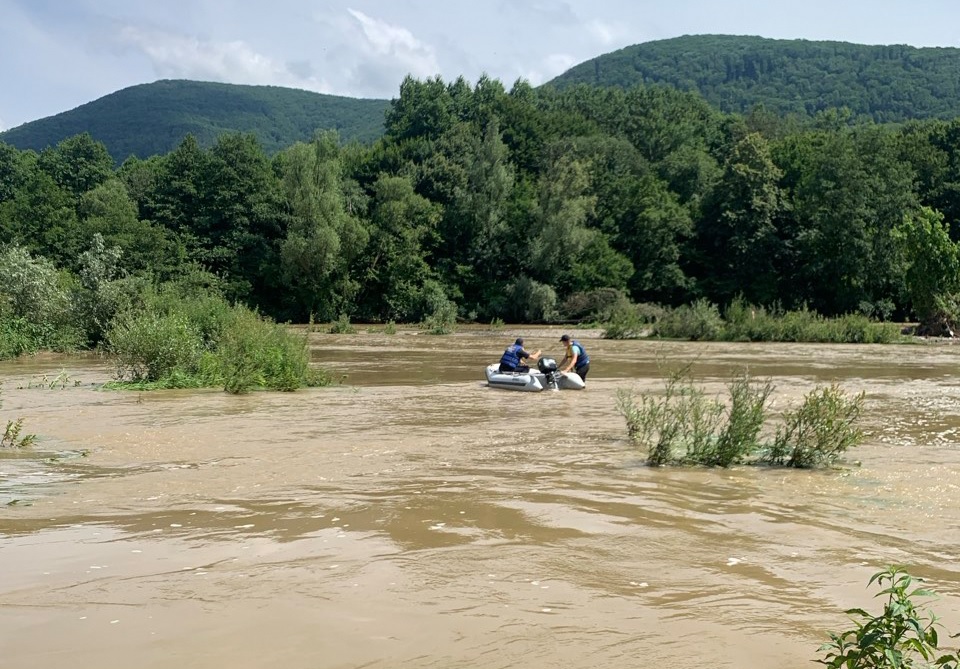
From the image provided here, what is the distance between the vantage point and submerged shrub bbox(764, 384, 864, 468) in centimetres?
1177

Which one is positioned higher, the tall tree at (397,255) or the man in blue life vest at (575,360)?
the tall tree at (397,255)

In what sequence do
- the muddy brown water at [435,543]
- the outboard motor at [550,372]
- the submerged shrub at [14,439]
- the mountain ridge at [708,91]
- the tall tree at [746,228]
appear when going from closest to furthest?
the muddy brown water at [435,543] → the submerged shrub at [14,439] → the outboard motor at [550,372] → the tall tree at [746,228] → the mountain ridge at [708,91]

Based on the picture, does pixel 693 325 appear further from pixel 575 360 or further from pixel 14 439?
pixel 14 439

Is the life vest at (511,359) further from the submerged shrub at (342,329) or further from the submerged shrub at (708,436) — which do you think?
the submerged shrub at (342,329)

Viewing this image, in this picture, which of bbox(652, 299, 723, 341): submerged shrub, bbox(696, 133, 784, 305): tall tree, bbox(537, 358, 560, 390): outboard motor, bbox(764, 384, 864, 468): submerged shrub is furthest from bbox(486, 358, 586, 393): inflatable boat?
bbox(696, 133, 784, 305): tall tree

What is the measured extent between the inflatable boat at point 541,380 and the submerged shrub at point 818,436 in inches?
364

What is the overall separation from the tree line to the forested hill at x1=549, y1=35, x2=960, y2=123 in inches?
2833

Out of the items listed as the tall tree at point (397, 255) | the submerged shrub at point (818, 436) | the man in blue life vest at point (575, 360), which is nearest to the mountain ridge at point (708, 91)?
the tall tree at point (397, 255)

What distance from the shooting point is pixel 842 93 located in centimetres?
14450

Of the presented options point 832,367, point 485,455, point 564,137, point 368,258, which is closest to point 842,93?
point 564,137

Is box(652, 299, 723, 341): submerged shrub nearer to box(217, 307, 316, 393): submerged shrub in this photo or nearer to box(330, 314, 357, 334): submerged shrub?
box(330, 314, 357, 334): submerged shrub

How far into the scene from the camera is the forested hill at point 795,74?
140m

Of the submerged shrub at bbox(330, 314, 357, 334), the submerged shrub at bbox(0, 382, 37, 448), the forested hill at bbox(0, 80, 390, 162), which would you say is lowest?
the submerged shrub at bbox(0, 382, 37, 448)

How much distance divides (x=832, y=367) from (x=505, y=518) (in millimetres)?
21698
